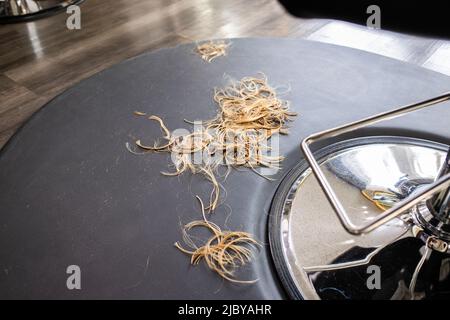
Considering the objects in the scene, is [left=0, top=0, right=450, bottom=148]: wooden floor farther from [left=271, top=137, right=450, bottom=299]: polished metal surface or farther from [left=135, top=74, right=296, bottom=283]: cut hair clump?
[left=271, top=137, right=450, bottom=299]: polished metal surface

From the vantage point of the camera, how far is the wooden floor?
194cm

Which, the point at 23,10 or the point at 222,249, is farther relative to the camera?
the point at 23,10

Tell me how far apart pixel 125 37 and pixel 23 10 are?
715mm

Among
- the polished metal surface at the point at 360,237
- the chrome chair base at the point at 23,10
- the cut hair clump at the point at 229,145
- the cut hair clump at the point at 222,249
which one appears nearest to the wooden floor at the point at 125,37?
the chrome chair base at the point at 23,10

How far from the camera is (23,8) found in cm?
260

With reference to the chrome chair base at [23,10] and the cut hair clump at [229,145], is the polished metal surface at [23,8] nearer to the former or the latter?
the chrome chair base at [23,10]

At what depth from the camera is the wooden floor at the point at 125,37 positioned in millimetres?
1941

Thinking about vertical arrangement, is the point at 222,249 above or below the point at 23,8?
above

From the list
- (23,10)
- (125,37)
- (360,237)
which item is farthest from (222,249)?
(23,10)

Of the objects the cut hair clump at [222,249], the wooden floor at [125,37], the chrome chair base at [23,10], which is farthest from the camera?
the chrome chair base at [23,10]

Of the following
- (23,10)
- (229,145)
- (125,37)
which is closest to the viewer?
(229,145)

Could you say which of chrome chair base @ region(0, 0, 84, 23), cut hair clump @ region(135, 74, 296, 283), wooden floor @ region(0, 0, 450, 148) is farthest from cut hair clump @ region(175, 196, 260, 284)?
chrome chair base @ region(0, 0, 84, 23)

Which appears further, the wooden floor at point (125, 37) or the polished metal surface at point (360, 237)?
the wooden floor at point (125, 37)

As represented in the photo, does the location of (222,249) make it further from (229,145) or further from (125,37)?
(125,37)
